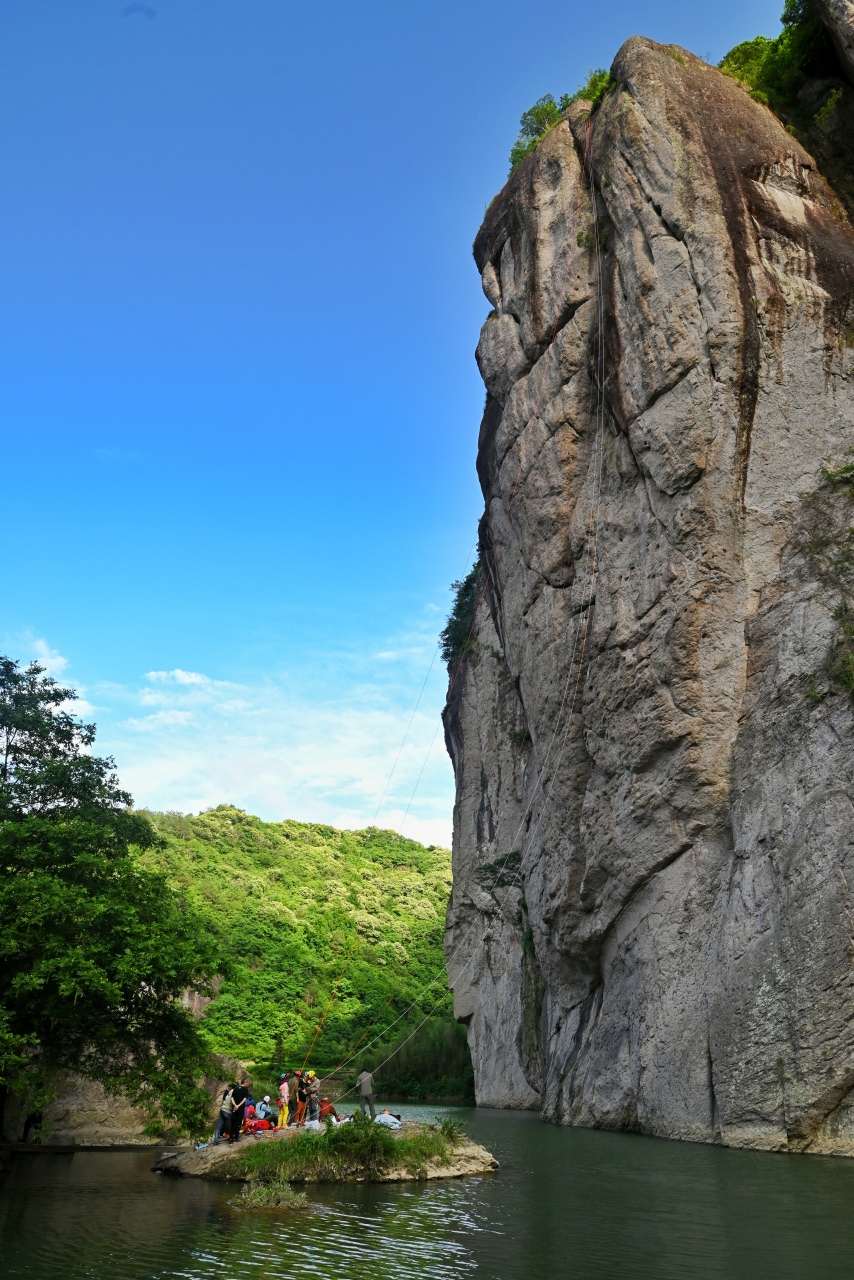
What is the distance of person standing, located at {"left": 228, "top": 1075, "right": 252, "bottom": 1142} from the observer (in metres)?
16.2

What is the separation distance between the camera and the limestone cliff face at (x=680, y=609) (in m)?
18.0

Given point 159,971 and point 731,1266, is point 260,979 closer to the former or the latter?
point 159,971

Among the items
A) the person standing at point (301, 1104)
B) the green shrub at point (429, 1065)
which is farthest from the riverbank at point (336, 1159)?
the green shrub at point (429, 1065)

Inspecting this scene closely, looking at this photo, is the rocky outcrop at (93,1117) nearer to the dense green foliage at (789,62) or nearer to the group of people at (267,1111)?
the group of people at (267,1111)

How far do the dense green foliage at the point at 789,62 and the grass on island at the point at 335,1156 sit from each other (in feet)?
97.8

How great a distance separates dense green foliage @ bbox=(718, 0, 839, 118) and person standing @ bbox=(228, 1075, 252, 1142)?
30261 mm

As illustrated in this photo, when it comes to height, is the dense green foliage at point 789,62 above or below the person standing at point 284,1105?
above

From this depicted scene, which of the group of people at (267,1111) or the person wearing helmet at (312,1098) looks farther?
the person wearing helmet at (312,1098)

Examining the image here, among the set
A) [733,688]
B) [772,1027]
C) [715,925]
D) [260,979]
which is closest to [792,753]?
[733,688]

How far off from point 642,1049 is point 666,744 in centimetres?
709

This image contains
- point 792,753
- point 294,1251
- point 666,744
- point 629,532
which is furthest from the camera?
point 629,532

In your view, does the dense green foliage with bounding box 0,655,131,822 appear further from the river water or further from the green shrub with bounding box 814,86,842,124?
the green shrub with bounding box 814,86,842,124

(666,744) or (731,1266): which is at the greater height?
(666,744)

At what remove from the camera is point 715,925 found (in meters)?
20.0
